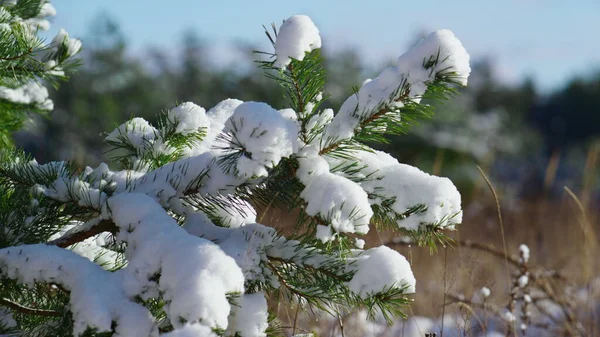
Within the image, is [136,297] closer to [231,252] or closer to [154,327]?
[154,327]

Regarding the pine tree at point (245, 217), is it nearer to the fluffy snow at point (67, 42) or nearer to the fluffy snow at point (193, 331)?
the fluffy snow at point (193, 331)

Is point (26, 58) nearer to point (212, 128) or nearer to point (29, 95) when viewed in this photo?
point (212, 128)

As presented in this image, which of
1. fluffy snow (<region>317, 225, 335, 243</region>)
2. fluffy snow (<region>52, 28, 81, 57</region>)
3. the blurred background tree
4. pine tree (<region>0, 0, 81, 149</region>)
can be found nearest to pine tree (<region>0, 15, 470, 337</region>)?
fluffy snow (<region>317, 225, 335, 243</region>)

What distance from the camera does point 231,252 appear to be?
1157 millimetres

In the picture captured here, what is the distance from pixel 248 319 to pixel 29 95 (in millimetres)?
1599

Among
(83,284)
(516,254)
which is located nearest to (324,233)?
(83,284)

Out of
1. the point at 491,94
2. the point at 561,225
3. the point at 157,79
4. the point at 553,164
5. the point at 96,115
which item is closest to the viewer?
the point at 553,164

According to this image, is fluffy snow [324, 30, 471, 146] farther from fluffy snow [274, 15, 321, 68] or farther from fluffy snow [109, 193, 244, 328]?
fluffy snow [109, 193, 244, 328]

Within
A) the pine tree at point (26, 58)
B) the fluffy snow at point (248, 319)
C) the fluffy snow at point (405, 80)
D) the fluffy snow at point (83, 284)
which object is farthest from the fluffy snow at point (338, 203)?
the pine tree at point (26, 58)

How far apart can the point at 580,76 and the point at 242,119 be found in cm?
2431

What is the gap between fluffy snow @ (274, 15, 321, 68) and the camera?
1093 millimetres

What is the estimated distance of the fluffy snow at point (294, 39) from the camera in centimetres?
109

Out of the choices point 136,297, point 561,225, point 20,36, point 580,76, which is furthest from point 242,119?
point 580,76

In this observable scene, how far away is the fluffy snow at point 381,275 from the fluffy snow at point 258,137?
0.88ft
